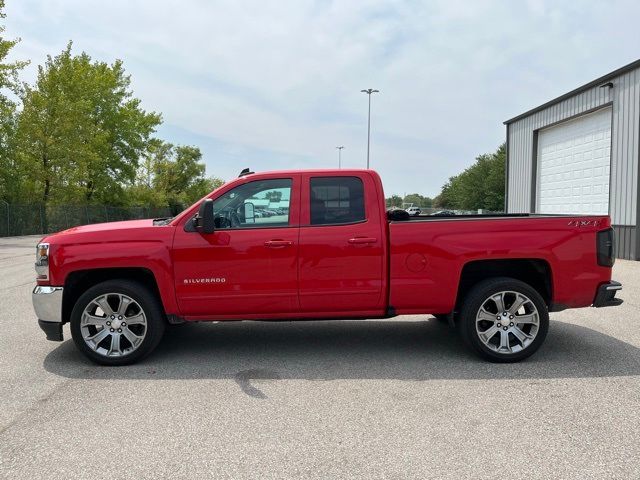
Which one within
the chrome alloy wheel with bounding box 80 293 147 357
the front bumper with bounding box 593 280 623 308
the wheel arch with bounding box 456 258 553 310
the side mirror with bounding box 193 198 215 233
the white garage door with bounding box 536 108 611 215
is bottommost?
the chrome alloy wheel with bounding box 80 293 147 357

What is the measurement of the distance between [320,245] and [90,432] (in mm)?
2447

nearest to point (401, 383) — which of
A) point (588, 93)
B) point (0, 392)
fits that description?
point (0, 392)

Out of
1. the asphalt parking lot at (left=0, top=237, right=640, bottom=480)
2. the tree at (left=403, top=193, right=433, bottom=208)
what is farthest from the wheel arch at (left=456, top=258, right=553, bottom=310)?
the tree at (left=403, top=193, right=433, bottom=208)

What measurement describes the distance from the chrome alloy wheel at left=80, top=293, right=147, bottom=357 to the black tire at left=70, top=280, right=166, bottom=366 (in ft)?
0.09

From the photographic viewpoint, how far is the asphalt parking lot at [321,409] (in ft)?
9.84

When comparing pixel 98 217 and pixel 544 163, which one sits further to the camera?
pixel 98 217

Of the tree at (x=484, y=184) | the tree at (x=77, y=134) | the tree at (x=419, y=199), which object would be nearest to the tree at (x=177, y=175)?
the tree at (x=77, y=134)

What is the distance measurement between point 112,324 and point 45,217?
30.6 m

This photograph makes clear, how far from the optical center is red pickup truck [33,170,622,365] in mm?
4809

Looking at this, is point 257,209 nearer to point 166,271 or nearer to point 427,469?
point 166,271

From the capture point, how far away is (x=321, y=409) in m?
3.80

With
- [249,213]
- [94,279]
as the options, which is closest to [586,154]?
[249,213]

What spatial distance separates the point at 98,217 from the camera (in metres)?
36.5

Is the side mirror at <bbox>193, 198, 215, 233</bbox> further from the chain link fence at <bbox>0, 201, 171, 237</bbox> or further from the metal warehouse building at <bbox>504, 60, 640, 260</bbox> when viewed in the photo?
the chain link fence at <bbox>0, 201, 171, 237</bbox>
